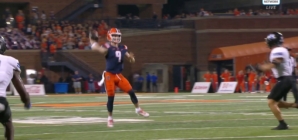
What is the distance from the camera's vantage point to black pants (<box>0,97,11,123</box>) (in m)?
9.73

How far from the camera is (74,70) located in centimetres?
4831

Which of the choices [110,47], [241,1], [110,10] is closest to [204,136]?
[110,47]

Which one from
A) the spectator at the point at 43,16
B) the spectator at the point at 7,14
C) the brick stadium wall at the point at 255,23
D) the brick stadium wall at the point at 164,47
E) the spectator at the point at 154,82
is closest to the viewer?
the spectator at the point at 154,82

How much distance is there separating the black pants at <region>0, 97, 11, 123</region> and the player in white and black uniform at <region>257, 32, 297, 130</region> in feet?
16.8

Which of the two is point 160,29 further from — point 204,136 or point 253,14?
point 204,136

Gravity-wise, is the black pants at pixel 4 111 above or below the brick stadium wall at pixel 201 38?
above

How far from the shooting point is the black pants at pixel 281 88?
44.3 ft

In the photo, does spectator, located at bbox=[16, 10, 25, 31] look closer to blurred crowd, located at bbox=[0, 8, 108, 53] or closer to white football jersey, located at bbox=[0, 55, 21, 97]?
blurred crowd, located at bbox=[0, 8, 108, 53]

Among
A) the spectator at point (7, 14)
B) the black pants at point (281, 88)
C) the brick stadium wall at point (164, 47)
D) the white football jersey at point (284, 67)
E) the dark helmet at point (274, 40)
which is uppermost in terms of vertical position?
the dark helmet at point (274, 40)

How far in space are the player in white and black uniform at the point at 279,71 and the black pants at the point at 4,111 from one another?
16.8ft

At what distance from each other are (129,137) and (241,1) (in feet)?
165

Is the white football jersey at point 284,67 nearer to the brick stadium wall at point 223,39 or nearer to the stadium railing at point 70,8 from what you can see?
the brick stadium wall at point 223,39

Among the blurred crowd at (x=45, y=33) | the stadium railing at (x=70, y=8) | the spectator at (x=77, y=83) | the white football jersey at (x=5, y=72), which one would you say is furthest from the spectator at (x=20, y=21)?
the white football jersey at (x=5, y=72)

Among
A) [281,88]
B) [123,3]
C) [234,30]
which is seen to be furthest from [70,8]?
[281,88]
